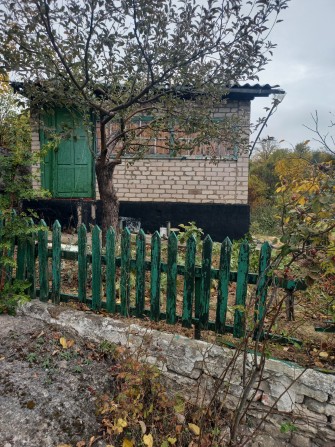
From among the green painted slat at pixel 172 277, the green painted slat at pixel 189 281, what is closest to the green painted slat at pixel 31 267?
the green painted slat at pixel 172 277

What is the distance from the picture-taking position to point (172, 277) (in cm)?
257

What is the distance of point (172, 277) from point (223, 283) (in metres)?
0.44

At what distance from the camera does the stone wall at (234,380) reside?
1.98 meters

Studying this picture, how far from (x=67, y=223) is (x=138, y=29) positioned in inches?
211

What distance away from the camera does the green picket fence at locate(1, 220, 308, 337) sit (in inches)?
93.9

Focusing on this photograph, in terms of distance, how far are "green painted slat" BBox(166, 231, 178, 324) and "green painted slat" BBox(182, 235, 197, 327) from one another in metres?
0.10

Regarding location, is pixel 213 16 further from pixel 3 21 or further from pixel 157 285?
pixel 157 285

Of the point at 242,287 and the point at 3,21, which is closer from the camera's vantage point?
the point at 242,287

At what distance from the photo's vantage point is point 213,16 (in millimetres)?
2863

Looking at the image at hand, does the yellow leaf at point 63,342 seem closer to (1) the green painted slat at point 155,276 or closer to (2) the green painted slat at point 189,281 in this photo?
(1) the green painted slat at point 155,276

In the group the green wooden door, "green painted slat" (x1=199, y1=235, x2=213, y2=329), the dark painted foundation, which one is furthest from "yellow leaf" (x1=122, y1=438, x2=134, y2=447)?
the green wooden door

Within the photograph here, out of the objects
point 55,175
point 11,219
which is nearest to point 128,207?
point 55,175

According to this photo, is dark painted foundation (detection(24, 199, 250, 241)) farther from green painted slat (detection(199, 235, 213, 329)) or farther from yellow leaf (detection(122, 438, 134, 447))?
yellow leaf (detection(122, 438, 134, 447))

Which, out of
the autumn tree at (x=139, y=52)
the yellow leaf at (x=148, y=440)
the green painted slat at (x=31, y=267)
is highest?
the autumn tree at (x=139, y=52)
